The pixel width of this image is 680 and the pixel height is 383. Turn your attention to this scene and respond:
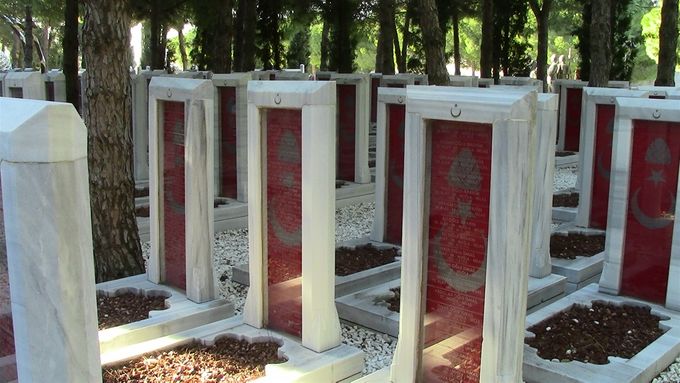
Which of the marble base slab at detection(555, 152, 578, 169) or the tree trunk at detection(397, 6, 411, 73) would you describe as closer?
the marble base slab at detection(555, 152, 578, 169)

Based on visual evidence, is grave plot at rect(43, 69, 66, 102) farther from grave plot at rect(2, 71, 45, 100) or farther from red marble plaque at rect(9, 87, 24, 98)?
grave plot at rect(2, 71, 45, 100)

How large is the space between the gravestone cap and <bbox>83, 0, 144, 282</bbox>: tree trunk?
3711 millimetres

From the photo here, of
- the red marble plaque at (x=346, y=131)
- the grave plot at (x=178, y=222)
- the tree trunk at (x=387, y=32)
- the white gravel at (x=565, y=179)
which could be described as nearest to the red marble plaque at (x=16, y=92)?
the grave plot at (x=178, y=222)

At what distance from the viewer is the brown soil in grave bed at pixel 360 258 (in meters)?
7.54

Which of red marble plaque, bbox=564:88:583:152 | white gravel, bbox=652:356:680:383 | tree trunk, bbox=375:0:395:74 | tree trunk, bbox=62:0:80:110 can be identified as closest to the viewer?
white gravel, bbox=652:356:680:383

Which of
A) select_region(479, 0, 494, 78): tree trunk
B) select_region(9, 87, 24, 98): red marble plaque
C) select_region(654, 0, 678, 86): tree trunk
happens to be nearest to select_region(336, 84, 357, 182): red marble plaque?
select_region(9, 87, 24, 98): red marble plaque

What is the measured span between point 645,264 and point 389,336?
2476 mm

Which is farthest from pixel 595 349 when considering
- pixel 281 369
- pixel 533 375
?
pixel 281 369

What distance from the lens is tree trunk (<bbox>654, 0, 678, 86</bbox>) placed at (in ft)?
47.3

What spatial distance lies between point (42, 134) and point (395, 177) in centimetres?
594

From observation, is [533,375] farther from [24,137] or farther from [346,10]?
[346,10]

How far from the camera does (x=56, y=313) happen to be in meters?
2.96

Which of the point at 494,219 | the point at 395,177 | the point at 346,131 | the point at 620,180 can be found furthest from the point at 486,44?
the point at 494,219

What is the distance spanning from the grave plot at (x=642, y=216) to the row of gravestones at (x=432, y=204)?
74.1 inches
